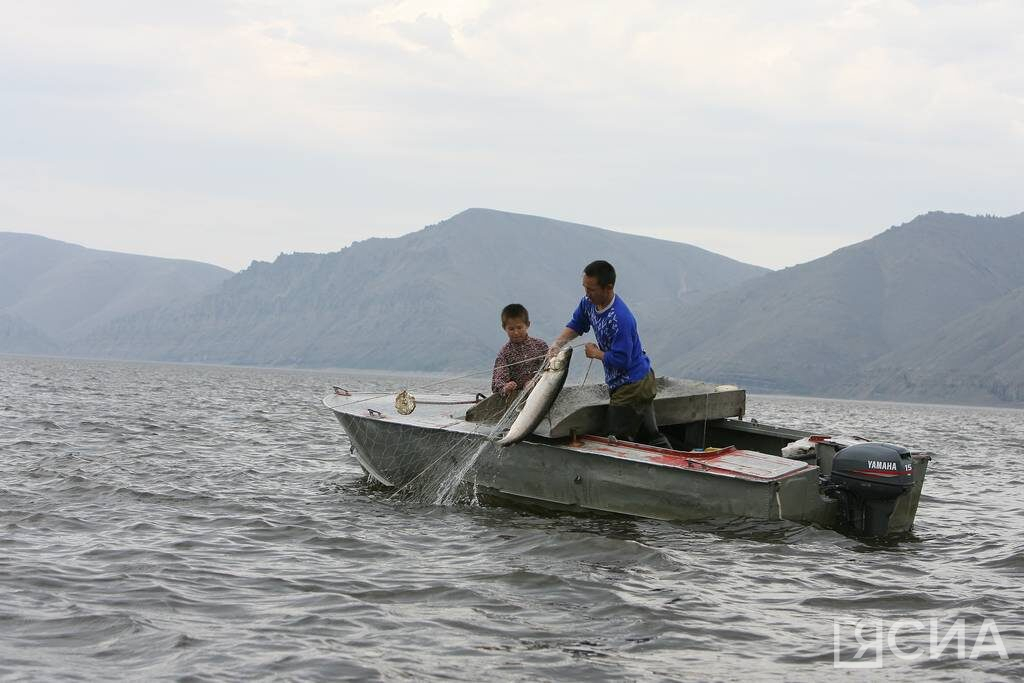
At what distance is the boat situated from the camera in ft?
32.4

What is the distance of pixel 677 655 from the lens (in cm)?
640

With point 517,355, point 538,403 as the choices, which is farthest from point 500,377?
point 538,403

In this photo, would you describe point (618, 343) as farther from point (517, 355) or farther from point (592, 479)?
point (517, 355)

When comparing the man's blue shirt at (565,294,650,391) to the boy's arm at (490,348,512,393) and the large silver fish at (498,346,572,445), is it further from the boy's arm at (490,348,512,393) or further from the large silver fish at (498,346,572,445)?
the boy's arm at (490,348,512,393)

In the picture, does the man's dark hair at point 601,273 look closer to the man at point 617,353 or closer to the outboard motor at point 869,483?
the man at point 617,353

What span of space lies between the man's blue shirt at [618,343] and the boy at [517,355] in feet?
4.69

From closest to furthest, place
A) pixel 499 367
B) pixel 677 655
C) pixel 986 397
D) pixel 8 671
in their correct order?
pixel 8 671, pixel 677 655, pixel 499 367, pixel 986 397

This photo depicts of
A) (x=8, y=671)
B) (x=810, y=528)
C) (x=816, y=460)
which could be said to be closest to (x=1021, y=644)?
(x=810, y=528)

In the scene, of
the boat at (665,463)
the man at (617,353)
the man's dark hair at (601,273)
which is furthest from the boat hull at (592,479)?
the man's dark hair at (601,273)

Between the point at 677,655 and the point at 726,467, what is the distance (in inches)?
155

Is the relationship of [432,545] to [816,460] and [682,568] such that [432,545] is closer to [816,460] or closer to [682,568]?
[682,568]

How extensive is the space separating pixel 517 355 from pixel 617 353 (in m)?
2.11

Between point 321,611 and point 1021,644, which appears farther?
point 321,611

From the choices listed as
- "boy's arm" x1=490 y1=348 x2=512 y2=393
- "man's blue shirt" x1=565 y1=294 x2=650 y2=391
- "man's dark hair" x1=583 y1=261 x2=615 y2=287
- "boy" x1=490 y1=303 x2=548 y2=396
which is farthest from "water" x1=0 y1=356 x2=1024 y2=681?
"man's dark hair" x1=583 y1=261 x2=615 y2=287
